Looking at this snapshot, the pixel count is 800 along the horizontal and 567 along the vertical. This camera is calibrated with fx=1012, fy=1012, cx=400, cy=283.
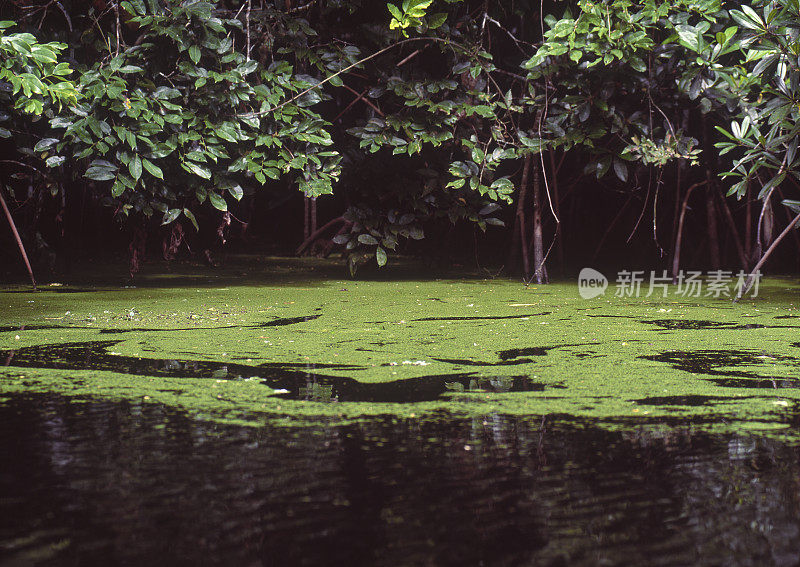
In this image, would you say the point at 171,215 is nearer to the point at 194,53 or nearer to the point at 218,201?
the point at 218,201

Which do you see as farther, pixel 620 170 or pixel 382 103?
pixel 382 103

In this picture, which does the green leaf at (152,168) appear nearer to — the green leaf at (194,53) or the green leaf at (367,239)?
the green leaf at (194,53)

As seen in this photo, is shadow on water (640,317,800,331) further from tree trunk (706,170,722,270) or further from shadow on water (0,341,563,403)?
tree trunk (706,170,722,270)

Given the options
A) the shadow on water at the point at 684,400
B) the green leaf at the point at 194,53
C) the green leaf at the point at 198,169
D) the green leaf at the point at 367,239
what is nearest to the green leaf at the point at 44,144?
the green leaf at the point at 198,169

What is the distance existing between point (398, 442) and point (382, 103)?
4190mm

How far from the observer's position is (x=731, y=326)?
12.2 ft

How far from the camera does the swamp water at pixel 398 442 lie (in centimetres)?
144

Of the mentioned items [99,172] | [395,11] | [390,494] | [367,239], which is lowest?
[390,494]

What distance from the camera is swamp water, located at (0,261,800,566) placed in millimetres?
1437

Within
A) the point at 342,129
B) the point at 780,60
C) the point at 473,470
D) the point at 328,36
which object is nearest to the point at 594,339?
the point at 780,60

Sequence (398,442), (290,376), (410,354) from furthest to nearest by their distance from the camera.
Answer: (410,354) → (290,376) → (398,442)

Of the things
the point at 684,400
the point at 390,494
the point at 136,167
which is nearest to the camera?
the point at 390,494

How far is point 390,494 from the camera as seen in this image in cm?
164

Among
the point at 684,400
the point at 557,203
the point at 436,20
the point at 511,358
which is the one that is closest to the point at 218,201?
the point at 436,20
